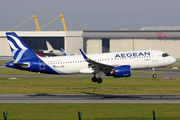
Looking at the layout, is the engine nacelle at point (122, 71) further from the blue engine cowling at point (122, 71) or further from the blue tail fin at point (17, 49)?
the blue tail fin at point (17, 49)

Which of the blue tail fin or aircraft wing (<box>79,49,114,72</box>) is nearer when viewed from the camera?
aircraft wing (<box>79,49,114,72</box>)

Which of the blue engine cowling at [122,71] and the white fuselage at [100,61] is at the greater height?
the white fuselage at [100,61]

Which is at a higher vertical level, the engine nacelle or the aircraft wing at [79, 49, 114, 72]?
the aircraft wing at [79, 49, 114, 72]

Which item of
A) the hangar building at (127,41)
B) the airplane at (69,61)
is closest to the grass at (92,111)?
the airplane at (69,61)

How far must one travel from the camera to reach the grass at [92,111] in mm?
27656

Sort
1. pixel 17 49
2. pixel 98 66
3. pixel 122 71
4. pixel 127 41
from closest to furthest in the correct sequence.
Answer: pixel 122 71 < pixel 98 66 < pixel 17 49 < pixel 127 41

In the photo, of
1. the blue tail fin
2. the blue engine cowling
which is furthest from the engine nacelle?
the blue tail fin

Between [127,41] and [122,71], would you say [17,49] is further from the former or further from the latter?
[127,41]

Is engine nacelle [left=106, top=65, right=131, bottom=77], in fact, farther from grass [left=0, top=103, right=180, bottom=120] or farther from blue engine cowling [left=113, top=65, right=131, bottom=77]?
grass [left=0, top=103, right=180, bottom=120]

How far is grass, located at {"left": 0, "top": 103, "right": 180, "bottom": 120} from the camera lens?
90.7 ft

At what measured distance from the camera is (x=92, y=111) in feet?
99.7

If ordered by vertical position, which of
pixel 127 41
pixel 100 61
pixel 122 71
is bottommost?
pixel 122 71

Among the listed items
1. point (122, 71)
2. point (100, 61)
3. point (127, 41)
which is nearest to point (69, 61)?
point (100, 61)

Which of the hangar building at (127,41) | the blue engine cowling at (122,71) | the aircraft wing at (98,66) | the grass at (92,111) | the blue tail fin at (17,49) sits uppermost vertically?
the hangar building at (127,41)
